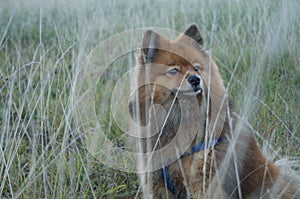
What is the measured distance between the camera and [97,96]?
3.70m

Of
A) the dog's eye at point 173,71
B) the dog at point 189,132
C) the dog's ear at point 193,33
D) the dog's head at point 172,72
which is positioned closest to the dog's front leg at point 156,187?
the dog at point 189,132

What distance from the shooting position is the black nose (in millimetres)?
2415

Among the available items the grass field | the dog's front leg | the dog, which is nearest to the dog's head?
the dog

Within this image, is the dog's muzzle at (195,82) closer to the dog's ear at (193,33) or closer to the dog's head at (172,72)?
the dog's head at (172,72)

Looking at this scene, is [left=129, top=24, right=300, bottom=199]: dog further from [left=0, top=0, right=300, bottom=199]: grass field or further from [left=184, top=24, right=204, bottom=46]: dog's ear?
[left=0, top=0, right=300, bottom=199]: grass field

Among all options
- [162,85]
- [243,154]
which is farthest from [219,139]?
[162,85]

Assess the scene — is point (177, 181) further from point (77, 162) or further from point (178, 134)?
point (77, 162)

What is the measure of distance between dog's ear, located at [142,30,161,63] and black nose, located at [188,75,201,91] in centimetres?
40

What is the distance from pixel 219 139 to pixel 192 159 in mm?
195

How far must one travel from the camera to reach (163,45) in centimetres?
276

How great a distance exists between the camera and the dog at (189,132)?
2.33 m

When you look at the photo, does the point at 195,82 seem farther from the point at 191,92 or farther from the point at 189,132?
the point at 189,132

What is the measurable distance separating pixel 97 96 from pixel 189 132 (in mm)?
1342

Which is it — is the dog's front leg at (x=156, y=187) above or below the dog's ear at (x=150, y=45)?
below
